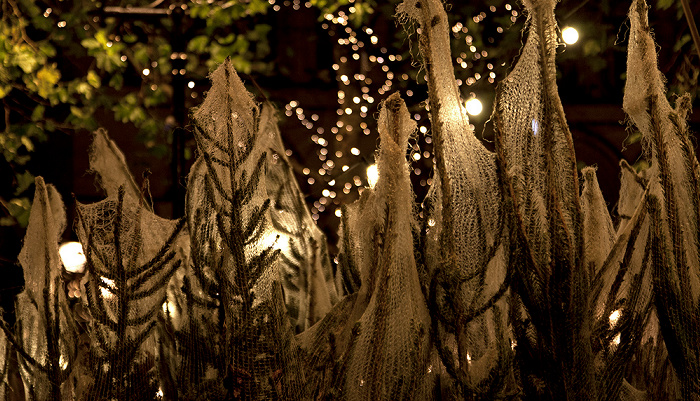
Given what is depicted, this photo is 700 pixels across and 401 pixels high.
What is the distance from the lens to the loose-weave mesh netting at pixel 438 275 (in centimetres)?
137

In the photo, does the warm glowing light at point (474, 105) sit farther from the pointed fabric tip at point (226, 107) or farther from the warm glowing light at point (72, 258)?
the pointed fabric tip at point (226, 107)

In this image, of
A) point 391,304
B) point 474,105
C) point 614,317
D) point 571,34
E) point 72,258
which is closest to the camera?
point 391,304

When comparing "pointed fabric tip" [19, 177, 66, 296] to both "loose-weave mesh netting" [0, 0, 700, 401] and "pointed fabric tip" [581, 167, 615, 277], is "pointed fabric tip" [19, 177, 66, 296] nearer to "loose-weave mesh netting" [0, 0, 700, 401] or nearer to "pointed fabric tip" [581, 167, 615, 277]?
"loose-weave mesh netting" [0, 0, 700, 401]

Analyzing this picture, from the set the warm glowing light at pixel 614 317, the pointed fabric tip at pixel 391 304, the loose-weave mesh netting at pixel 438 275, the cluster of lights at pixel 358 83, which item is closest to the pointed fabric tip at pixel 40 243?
the loose-weave mesh netting at pixel 438 275

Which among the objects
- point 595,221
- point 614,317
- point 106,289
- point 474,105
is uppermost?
point 474,105

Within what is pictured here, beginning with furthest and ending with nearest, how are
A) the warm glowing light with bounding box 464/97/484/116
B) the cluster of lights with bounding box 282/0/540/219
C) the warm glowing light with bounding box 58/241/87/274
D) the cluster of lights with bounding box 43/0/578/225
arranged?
the cluster of lights with bounding box 282/0/540/219 < the cluster of lights with bounding box 43/0/578/225 < the warm glowing light with bounding box 464/97/484/116 < the warm glowing light with bounding box 58/241/87/274

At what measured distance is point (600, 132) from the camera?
27.0ft

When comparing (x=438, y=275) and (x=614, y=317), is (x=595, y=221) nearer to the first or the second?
(x=614, y=317)

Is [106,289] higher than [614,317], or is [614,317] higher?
[106,289]

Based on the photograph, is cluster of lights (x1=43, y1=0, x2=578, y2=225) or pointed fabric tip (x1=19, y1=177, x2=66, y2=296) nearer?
pointed fabric tip (x1=19, y1=177, x2=66, y2=296)

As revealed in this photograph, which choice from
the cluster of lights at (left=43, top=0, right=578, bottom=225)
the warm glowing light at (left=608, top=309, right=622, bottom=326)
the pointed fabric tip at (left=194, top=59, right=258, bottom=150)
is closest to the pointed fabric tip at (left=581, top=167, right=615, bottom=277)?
the warm glowing light at (left=608, top=309, right=622, bottom=326)

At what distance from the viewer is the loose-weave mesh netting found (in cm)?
137

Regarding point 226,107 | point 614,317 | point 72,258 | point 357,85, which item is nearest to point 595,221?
point 614,317

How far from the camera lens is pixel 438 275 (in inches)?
55.5
